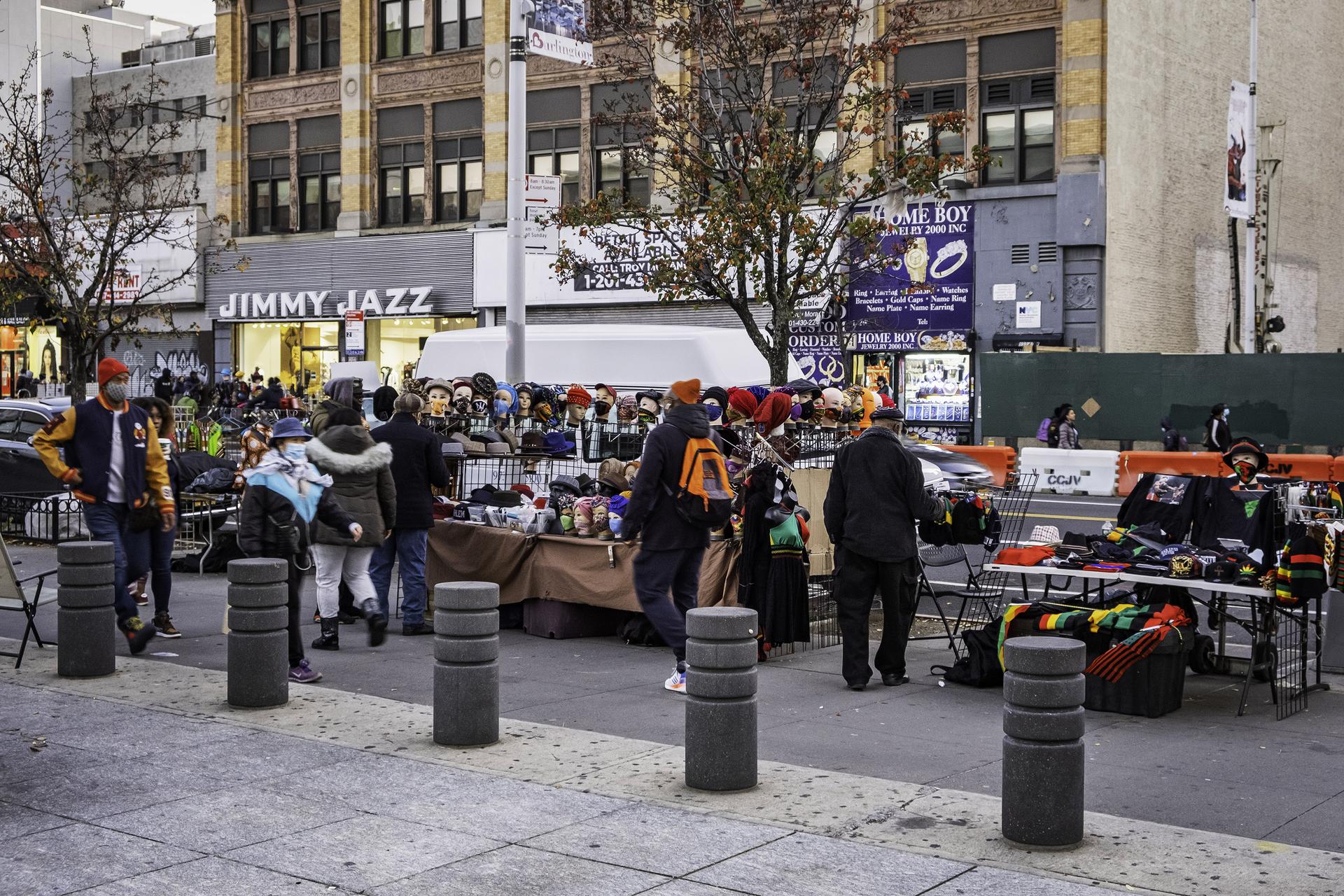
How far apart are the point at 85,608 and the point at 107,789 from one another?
3.13m

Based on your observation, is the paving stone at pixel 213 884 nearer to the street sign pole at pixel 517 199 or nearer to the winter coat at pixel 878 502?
the winter coat at pixel 878 502

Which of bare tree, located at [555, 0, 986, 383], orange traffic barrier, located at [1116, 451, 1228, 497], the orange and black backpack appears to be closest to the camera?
the orange and black backpack

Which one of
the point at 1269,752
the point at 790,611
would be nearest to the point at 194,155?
the point at 790,611

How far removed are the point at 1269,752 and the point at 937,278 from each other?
2741 centimetres

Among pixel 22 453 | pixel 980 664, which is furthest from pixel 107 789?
pixel 22 453

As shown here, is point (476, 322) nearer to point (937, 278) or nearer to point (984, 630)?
point (937, 278)

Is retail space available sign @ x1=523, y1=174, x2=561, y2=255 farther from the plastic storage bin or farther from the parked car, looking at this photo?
the plastic storage bin

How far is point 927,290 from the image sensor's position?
34.2 meters

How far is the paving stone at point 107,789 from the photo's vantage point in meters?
6.98

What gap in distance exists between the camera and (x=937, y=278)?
34.8 m

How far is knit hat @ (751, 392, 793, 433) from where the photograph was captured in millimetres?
11625

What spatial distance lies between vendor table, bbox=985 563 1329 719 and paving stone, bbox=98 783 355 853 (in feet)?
16.2

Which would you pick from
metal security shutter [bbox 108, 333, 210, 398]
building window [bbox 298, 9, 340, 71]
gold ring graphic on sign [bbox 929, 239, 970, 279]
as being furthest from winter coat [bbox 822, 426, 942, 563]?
metal security shutter [bbox 108, 333, 210, 398]

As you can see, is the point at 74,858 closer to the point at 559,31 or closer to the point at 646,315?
the point at 559,31
